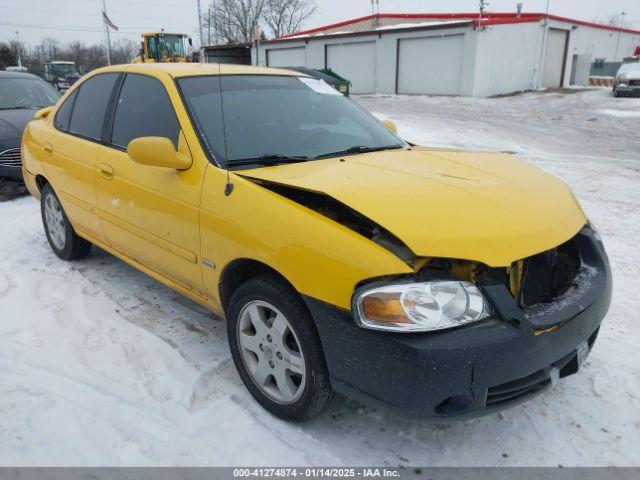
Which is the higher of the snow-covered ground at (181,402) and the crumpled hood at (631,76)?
the crumpled hood at (631,76)

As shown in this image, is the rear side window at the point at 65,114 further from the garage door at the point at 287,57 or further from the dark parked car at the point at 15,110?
the garage door at the point at 287,57

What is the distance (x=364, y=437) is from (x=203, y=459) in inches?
29.8

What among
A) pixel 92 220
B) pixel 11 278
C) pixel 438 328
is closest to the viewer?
pixel 438 328

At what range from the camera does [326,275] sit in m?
2.10

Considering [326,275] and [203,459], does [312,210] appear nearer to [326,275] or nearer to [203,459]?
[326,275]

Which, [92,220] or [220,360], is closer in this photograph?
[220,360]

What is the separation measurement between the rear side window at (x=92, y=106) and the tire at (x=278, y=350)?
201 centimetres

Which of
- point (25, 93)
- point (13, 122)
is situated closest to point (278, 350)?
point (13, 122)

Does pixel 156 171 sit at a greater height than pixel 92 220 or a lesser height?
greater

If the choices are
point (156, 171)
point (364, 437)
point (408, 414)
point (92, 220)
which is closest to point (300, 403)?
point (364, 437)

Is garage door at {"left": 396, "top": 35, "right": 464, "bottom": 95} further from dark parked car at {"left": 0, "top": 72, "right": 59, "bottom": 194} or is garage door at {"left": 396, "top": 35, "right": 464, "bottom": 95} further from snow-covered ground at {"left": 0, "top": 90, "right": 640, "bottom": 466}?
snow-covered ground at {"left": 0, "top": 90, "right": 640, "bottom": 466}

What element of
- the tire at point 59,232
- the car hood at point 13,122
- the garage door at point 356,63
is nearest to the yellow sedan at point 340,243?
the tire at point 59,232

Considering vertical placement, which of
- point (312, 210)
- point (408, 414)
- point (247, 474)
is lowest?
point (247, 474)

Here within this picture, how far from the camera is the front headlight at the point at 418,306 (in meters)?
1.96
